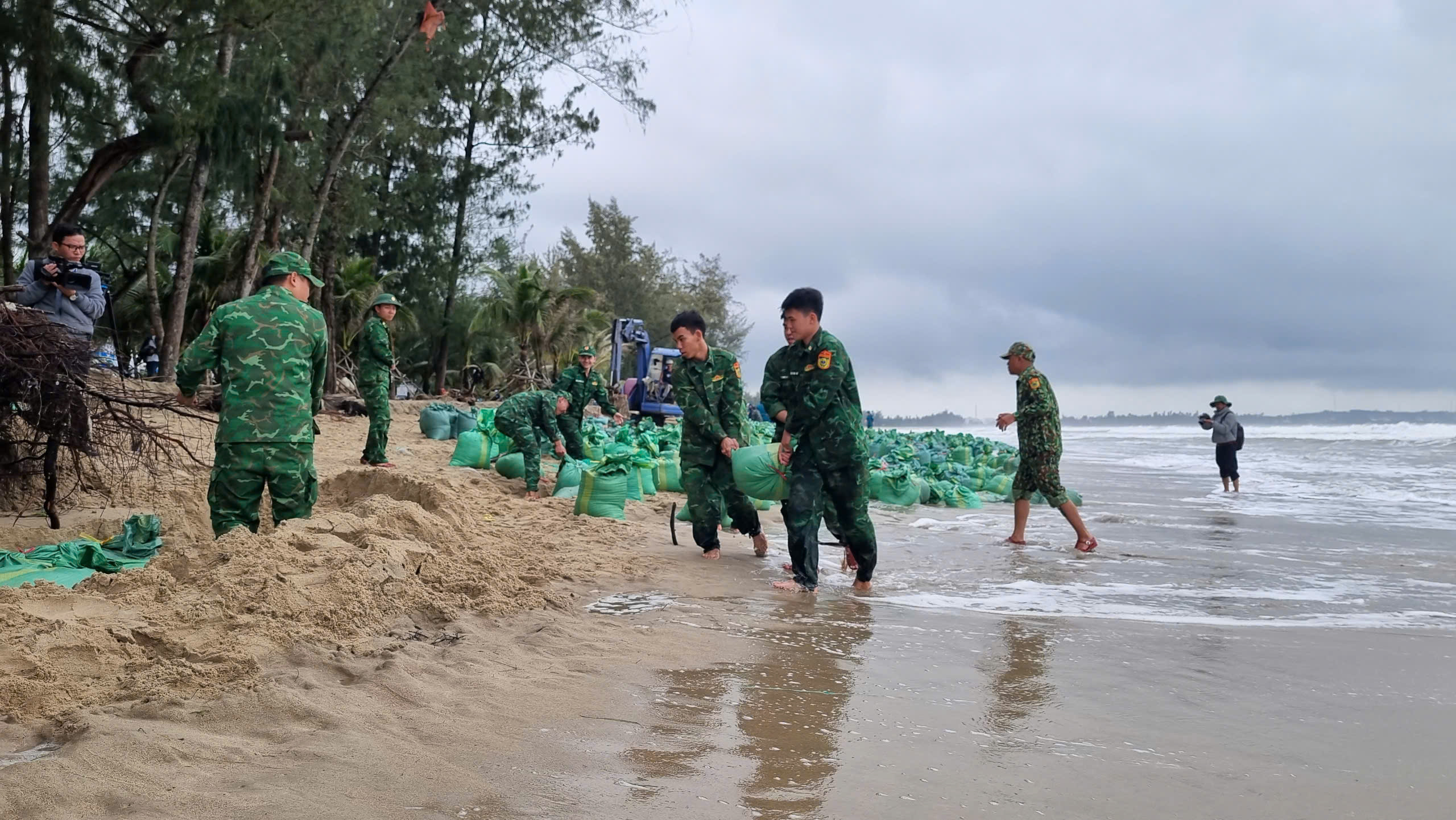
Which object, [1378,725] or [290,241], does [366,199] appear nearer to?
[290,241]

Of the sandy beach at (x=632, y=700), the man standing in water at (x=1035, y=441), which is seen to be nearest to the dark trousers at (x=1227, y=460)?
the man standing in water at (x=1035, y=441)

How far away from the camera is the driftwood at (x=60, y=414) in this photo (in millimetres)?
4773

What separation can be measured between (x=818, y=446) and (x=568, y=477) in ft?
12.3

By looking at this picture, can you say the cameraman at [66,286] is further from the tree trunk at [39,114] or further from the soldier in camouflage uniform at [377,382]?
the tree trunk at [39,114]

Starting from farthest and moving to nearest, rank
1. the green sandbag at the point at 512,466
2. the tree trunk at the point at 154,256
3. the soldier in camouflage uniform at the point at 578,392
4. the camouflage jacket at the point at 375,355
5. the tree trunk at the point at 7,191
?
the tree trunk at the point at 154,256 < the tree trunk at the point at 7,191 < the camouflage jacket at the point at 375,355 < the green sandbag at the point at 512,466 < the soldier in camouflage uniform at the point at 578,392

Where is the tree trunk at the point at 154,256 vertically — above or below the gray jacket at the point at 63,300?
above

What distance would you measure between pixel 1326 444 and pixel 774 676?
37113mm

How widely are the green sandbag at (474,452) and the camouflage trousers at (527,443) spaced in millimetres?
1140

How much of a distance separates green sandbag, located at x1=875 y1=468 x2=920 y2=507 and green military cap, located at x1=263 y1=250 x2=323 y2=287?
741 cm

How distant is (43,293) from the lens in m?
5.61

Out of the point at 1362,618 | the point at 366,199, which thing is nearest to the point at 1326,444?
the point at 366,199

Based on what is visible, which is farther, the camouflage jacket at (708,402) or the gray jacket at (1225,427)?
the gray jacket at (1225,427)

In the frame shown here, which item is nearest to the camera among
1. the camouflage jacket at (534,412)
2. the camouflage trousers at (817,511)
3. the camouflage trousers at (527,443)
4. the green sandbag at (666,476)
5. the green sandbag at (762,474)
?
the camouflage trousers at (817,511)

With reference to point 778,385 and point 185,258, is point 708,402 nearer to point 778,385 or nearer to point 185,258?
point 778,385
